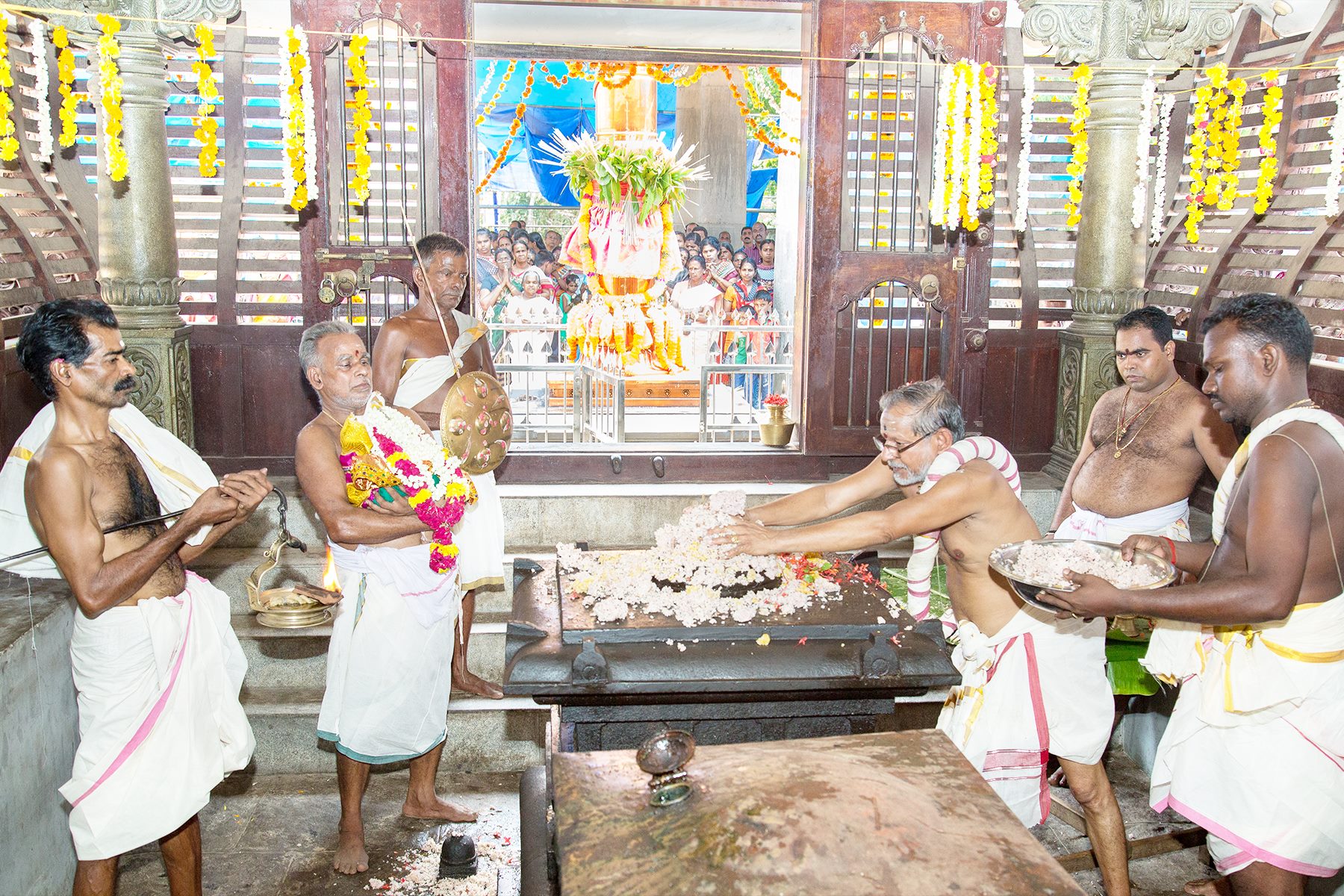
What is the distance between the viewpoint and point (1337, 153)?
5738 millimetres

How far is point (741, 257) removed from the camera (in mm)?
12633

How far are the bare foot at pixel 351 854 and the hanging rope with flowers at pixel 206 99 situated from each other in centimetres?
373

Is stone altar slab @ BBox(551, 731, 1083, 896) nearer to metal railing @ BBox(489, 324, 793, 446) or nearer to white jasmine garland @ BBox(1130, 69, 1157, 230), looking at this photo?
white jasmine garland @ BBox(1130, 69, 1157, 230)

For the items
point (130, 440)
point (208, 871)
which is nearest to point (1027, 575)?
point (130, 440)

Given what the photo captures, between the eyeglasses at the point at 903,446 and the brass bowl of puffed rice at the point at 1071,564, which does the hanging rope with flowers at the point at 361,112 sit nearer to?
the eyeglasses at the point at 903,446

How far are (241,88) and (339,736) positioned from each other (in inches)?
174

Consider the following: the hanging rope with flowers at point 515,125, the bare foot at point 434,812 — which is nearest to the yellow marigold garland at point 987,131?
the hanging rope with flowers at point 515,125

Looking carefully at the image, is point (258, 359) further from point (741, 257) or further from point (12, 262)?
point (741, 257)

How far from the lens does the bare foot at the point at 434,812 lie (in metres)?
4.84

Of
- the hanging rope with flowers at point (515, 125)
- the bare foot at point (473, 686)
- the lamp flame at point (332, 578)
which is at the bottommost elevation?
the bare foot at point (473, 686)

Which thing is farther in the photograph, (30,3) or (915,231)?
(915,231)

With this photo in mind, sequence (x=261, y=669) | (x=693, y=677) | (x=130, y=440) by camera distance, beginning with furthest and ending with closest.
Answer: (x=261, y=669)
(x=130, y=440)
(x=693, y=677)

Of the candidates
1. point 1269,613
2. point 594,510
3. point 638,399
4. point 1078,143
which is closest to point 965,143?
point 1078,143

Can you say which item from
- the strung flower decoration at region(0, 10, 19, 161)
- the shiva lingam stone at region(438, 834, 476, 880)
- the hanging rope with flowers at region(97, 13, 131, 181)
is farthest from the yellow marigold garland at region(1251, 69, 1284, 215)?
the strung flower decoration at region(0, 10, 19, 161)
